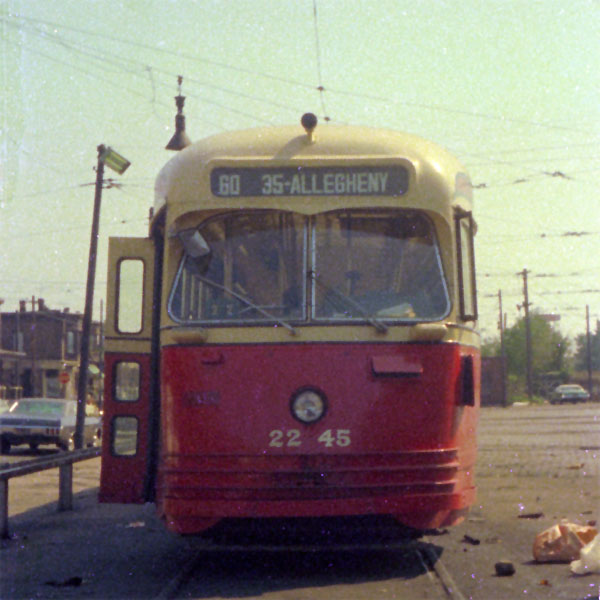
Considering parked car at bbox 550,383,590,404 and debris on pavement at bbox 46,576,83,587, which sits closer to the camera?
debris on pavement at bbox 46,576,83,587

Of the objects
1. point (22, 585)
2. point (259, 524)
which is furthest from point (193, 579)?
point (22, 585)

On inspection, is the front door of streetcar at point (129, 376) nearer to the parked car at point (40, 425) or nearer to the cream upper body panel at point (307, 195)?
the cream upper body panel at point (307, 195)

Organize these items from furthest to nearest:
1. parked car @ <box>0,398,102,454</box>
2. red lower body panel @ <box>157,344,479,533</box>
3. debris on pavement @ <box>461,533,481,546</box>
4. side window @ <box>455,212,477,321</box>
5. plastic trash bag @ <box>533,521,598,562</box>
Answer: parked car @ <box>0,398,102,454</box> < debris on pavement @ <box>461,533,481,546</box> < plastic trash bag @ <box>533,521,598,562</box> < side window @ <box>455,212,477,321</box> < red lower body panel @ <box>157,344,479,533</box>

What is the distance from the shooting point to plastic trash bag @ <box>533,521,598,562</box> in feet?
27.1

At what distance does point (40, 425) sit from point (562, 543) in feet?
65.7

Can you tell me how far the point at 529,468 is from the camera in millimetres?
17797

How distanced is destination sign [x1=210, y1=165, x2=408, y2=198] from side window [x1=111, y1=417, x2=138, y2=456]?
2.14 meters

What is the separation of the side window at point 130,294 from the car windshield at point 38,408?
62.1ft

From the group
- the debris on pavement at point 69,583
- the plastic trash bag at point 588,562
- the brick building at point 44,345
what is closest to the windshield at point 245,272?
the debris on pavement at point 69,583

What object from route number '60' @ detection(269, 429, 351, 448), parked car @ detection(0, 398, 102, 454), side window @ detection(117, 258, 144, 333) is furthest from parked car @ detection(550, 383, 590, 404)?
route number '60' @ detection(269, 429, 351, 448)

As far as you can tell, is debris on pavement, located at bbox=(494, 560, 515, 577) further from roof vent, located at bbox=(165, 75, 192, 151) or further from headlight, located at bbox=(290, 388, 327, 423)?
roof vent, located at bbox=(165, 75, 192, 151)

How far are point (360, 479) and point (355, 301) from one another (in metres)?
1.22

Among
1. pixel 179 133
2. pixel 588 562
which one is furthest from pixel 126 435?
pixel 179 133

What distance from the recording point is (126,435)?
8828mm
